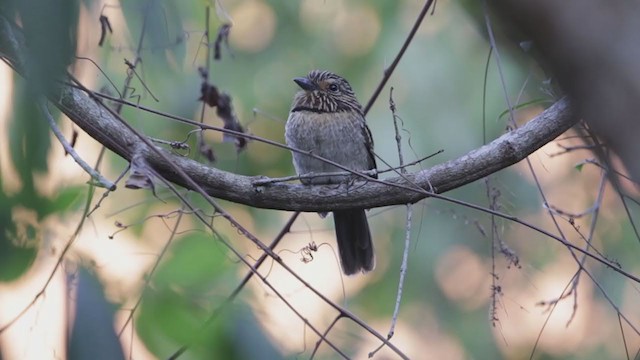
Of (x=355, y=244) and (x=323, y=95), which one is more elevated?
(x=323, y=95)

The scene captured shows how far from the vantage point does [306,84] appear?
14.3ft

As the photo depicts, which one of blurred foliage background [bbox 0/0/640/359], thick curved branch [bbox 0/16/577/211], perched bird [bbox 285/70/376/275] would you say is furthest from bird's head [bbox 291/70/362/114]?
thick curved branch [bbox 0/16/577/211]

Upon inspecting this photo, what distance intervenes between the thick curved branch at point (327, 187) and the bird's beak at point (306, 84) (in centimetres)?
140

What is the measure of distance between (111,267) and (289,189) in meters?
1.30

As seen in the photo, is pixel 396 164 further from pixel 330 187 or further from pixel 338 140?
pixel 330 187

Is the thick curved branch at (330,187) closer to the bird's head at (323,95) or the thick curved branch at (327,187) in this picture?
the thick curved branch at (327,187)

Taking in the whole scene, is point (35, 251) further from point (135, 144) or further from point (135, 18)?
point (135, 144)

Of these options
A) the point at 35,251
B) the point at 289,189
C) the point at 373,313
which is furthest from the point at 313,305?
the point at 35,251

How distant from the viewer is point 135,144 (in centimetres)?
262

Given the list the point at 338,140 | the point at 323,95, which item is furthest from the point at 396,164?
the point at 323,95

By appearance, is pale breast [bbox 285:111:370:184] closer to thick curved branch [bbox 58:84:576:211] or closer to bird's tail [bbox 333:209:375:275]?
bird's tail [bbox 333:209:375:275]

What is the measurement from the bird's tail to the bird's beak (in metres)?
0.66

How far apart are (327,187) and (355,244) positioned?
1.22 meters

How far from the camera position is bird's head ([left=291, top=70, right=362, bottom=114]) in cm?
430
